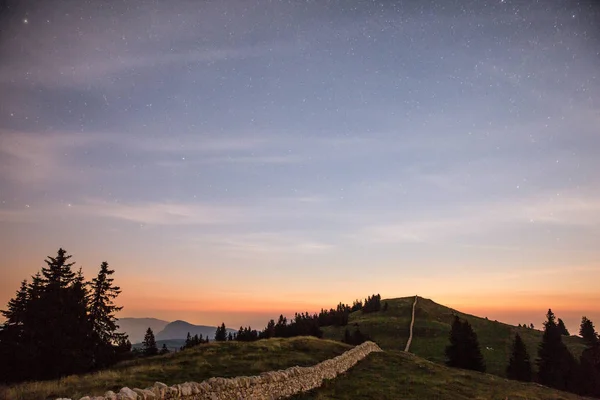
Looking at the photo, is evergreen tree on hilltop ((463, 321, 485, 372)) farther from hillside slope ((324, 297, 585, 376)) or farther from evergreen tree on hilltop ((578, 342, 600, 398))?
evergreen tree on hilltop ((578, 342, 600, 398))

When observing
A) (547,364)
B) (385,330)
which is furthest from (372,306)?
(547,364)

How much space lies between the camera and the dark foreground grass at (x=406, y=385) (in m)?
26.4

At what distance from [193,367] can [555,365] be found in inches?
2725

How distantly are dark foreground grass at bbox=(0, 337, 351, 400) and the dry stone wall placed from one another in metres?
3.12

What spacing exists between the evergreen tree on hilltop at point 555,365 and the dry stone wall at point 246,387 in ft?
174

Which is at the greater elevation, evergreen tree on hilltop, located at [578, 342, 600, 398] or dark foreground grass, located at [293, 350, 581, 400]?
dark foreground grass, located at [293, 350, 581, 400]

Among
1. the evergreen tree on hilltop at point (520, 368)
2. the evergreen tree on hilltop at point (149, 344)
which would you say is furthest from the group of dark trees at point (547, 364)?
the evergreen tree on hilltop at point (149, 344)

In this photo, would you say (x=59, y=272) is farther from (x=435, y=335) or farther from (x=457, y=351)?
(x=435, y=335)

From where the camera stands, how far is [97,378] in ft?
68.5

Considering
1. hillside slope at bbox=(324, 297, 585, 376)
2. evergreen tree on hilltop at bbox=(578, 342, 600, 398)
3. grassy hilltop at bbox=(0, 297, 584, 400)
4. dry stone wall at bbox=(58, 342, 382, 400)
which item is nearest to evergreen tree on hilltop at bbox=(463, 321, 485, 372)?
hillside slope at bbox=(324, 297, 585, 376)

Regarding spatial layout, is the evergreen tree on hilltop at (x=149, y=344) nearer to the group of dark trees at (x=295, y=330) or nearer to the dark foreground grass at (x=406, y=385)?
the group of dark trees at (x=295, y=330)

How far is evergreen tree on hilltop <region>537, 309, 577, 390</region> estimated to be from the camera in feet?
211

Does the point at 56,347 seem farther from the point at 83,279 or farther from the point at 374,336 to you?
the point at 374,336

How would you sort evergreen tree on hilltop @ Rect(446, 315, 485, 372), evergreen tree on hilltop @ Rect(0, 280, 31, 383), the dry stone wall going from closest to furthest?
the dry stone wall < evergreen tree on hilltop @ Rect(0, 280, 31, 383) < evergreen tree on hilltop @ Rect(446, 315, 485, 372)
